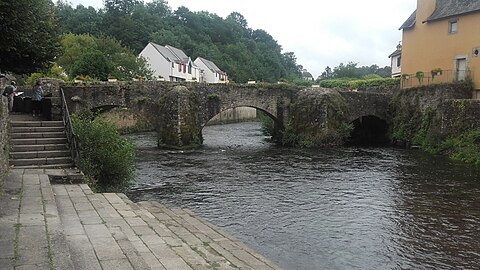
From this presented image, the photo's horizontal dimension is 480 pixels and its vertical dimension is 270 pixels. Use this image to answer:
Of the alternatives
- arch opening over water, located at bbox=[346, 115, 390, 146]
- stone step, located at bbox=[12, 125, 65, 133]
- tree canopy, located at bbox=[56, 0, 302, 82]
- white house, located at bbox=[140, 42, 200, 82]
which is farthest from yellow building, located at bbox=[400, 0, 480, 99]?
tree canopy, located at bbox=[56, 0, 302, 82]

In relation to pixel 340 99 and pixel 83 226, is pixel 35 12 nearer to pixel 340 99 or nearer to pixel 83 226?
pixel 83 226

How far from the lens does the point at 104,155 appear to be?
1226 centimetres

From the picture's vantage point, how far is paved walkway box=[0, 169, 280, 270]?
5348 millimetres

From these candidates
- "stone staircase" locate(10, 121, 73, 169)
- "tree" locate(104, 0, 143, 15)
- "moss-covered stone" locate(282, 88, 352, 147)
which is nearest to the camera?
"stone staircase" locate(10, 121, 73, 169)

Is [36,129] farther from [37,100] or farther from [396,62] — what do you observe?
[396,62]

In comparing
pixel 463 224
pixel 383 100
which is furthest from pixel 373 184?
pixel 383 100

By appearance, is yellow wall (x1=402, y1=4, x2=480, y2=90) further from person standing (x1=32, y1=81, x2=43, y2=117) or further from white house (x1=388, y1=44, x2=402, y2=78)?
person standing (x1=32, y1=81, x2=43, y2=117)

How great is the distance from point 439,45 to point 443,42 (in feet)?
1.24

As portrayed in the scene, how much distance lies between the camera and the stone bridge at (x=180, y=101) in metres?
25.8

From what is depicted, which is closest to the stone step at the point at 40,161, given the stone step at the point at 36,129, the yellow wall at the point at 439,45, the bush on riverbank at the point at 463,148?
the stone step at the point at 36,129

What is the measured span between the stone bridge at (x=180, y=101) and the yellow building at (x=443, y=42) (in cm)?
774

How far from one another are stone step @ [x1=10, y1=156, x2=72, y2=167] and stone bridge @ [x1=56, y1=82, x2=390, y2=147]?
13.7 m

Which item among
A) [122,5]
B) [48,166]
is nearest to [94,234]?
[48,166]

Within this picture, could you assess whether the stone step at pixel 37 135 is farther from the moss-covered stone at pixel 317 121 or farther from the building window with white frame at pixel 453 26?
the building window with white frame at pixel 453 26
